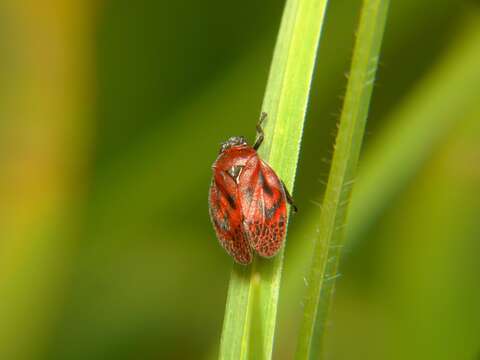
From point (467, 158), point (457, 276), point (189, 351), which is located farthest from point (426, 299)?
point (189, 351)

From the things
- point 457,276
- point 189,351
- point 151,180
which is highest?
point 151,180

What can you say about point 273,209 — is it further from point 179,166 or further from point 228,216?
point 179,166

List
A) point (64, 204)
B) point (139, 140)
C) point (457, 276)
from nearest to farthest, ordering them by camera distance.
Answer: point (457, 276) → point (64, 204) → point (139, 140)

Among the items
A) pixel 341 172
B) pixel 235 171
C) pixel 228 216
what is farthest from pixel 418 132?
pixel 341 172

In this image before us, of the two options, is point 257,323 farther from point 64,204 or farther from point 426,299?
point 64,204

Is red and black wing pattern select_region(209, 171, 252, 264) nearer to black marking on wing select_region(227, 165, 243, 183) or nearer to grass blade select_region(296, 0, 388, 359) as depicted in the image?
black marking on wing select_region(227, 165, 243, 183)

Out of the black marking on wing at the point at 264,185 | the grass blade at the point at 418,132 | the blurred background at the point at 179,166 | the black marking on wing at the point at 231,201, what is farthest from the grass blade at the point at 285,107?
the grass blade at the point at 418,132

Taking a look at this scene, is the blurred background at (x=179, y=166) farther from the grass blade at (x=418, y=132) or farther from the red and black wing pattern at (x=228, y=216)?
the red and black wing pattern at (x=228, y=216)

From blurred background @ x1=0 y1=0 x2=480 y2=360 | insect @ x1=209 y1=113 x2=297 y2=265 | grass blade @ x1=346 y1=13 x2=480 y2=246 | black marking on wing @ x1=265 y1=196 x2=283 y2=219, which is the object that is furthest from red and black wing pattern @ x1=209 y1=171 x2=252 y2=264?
grass blade @ x1=346 y1=13 x2=480 y2=246

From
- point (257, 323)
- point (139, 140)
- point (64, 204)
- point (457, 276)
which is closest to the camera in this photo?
point (257, 323)
